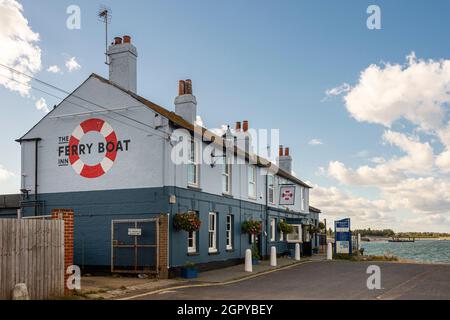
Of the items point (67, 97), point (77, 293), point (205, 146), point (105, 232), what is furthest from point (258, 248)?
point (77, 293)

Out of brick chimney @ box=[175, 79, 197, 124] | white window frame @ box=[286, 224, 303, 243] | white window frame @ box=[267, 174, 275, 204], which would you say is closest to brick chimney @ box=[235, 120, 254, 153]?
white window frame @ box=[267, 174, 275, 204]

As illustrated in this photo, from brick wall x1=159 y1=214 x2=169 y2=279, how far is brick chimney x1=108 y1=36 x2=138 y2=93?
23.0 feet

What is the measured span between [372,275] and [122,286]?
1190 centimetres

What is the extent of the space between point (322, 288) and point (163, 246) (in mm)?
6595

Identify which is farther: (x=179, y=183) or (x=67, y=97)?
(x=67, y=97)

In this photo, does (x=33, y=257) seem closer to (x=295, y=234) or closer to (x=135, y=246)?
(x=135, y=246)

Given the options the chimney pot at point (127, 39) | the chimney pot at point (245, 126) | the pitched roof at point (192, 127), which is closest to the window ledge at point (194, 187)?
the pitched roof at point (192, 127)

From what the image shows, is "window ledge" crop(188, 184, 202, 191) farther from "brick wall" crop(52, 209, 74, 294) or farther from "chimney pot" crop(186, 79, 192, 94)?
"brick wall" crop(52, 209, 74, 294)

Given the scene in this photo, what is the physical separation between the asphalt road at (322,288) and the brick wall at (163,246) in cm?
284

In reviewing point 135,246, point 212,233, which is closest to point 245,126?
point 212,233

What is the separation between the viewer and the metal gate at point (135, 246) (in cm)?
1986

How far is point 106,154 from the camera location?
21781 millimetres
